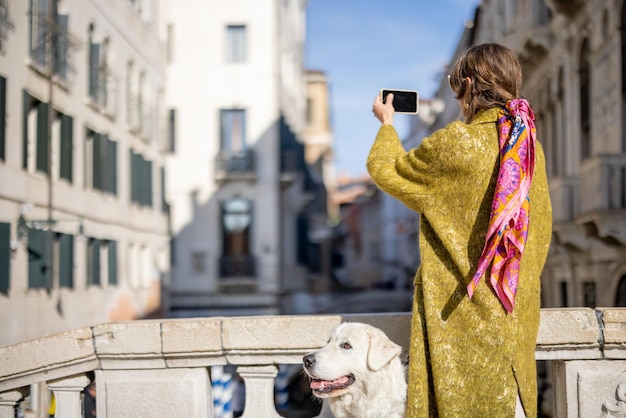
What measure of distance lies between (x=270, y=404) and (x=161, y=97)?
915 inches

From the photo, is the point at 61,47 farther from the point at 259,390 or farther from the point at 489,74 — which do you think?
the point at 489,74

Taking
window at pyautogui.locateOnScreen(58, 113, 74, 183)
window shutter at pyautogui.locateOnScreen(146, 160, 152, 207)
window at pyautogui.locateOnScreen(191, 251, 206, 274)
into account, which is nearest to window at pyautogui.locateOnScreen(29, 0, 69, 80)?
window at pyautogui.locateOnScreen(58, 113, 74, 183)

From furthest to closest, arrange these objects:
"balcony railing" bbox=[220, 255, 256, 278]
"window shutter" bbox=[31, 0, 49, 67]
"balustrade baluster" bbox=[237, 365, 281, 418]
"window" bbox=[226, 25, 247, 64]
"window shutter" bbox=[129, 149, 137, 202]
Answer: "window" bbox=[226, 25, 247, 64] → "balcony railing" bbox=[220, 255, 256, 278] → "window shutter" bbox=[129, 149, 137, 202] → "window shutter" bbox=[31, 0, 49, 67] → "balustrade baluster" bbox=[237, 365, 281, 418]

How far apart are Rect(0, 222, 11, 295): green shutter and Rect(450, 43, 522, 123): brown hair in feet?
34.9

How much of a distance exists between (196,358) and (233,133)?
89.6ft

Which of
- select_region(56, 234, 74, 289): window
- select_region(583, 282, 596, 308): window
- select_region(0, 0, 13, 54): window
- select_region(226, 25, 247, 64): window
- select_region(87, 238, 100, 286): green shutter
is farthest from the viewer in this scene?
select_region(226, 25, 247, 64): window

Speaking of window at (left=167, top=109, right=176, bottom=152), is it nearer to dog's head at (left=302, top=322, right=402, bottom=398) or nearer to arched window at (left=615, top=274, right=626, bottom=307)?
arched window at (left=615, top=274, right=626, bottom=307)

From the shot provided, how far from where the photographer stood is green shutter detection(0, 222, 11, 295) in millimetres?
12688

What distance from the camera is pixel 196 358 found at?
448 cm

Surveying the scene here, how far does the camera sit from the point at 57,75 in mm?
15734

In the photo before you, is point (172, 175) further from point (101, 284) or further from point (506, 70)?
point (506, 70)

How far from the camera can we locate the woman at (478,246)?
3.30m

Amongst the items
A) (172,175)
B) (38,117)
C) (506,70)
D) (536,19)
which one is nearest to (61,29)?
(38,117)

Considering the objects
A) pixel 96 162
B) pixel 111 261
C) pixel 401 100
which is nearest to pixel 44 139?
pixel 96 162
